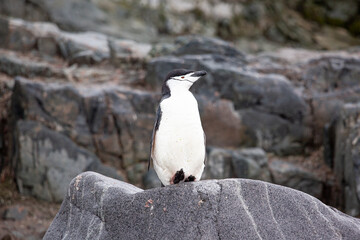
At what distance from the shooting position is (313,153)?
12.3 metres

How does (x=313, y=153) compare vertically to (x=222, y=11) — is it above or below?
below

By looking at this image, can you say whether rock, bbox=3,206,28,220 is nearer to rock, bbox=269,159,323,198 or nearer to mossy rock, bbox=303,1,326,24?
rock, bbox=269,159,323,198

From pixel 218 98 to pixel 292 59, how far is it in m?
4.58

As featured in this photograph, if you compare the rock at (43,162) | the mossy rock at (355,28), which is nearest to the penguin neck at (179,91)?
the rock at (43,162)

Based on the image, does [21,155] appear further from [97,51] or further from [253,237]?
[253,237]

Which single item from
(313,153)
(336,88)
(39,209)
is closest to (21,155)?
(39,209)

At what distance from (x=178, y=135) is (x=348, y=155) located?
622cm

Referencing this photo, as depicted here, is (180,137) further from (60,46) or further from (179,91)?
(60,46)

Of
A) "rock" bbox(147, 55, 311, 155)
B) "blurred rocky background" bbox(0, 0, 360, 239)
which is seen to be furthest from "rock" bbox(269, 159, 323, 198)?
"rock" bbox(147, 55, 311, 155)

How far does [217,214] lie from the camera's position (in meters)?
4.82

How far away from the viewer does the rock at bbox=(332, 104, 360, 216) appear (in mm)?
9859

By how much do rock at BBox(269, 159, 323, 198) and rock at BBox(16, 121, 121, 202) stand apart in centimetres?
450

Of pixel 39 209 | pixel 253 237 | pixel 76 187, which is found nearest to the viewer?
pixel 253 237

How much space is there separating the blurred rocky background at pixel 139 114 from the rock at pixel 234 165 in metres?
0.02
